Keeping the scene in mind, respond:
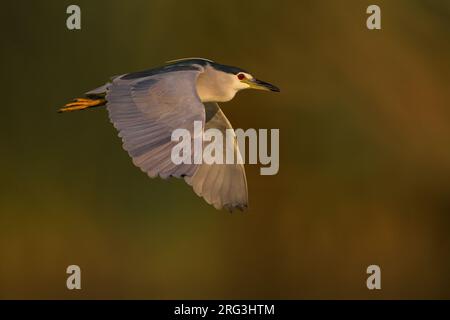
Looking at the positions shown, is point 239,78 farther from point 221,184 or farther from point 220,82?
point 221,184

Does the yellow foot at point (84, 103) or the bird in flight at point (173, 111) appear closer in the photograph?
the bird in flight at point (173, 111)

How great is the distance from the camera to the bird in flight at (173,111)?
113 inches

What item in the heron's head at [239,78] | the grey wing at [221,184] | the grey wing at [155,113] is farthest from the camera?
the heron's head at [239,78]

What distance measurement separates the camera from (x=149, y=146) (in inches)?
113

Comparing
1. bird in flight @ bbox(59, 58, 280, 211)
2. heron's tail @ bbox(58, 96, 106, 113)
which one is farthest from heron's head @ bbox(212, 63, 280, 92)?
heron's tail @ bbox(58, 96, 106, 113)

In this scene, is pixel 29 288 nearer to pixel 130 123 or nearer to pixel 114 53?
pixel 114 53

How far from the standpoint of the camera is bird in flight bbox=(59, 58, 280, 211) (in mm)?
2859

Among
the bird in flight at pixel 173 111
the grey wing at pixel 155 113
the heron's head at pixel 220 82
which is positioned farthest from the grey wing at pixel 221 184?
the grey wing at pixel 155 113

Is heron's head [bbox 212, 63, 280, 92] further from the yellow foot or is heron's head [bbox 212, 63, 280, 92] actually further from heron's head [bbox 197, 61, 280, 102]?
the yellow foot

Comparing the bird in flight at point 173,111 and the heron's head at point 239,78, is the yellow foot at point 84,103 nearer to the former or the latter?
the bird in flight at point 173,111

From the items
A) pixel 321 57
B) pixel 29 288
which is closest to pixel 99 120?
pixel 29 288

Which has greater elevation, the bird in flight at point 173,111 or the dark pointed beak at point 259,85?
the dark pointed beak at point 259,85

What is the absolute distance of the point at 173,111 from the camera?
9.75ft

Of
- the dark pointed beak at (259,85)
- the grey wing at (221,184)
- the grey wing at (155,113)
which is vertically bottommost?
the grey wing at (221,184)
